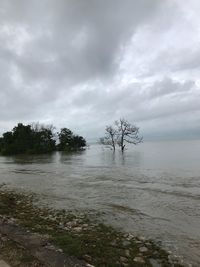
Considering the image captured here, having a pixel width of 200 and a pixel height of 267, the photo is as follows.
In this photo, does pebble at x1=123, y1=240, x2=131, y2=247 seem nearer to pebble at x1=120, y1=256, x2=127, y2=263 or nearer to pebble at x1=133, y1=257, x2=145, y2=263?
pebble at x1=133, y1=257, x2=145, y2=263

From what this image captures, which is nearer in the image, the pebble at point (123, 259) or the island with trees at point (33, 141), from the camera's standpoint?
the pebble at point (123, 259)

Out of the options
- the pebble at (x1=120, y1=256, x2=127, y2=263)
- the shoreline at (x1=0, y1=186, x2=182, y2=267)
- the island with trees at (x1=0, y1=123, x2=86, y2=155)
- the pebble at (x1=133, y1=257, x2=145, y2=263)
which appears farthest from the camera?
the island with trees at (x1=0, y1=123, x2=86, y2=155)

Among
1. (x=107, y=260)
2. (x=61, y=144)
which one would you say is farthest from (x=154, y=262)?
(x=61, y=144)

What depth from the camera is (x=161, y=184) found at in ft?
71.5

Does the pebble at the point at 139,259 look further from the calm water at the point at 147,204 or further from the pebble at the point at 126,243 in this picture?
the calm water at the point at 147,204

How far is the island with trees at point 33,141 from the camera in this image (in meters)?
92.2

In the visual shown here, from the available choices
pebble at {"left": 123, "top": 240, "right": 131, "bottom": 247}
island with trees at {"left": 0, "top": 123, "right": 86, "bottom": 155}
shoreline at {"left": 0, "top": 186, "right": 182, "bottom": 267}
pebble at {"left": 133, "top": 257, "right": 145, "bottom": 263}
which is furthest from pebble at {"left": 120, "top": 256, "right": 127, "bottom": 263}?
island with trees at {"left": 0, "top": 123, "right": 86, "bottom": 155}

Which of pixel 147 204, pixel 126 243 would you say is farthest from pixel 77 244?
pixel 147 204

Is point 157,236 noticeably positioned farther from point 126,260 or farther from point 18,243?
point 18,243

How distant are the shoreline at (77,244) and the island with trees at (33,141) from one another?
82.9 meters

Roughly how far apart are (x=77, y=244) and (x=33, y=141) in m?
92.7

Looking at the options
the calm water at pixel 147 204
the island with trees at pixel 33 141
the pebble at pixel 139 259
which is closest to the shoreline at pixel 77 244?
the pebble at pixel 139 259

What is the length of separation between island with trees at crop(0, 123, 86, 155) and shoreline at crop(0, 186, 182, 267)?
272 feet

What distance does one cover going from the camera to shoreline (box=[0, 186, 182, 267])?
6289 millimetres
